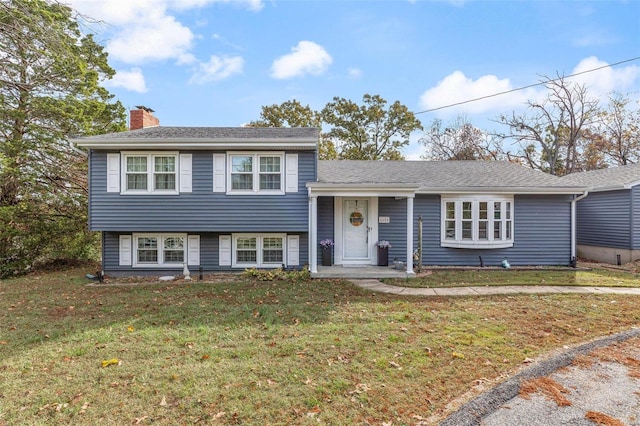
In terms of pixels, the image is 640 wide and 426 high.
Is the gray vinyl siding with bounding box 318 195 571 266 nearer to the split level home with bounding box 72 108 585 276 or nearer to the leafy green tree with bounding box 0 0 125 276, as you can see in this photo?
the split level home with bounding box 72 108 585 276

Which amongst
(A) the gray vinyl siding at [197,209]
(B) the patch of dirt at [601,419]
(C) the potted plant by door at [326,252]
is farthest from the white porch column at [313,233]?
(B) the patch of dirt at [601,419]

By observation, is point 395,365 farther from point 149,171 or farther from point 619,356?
point 149,171

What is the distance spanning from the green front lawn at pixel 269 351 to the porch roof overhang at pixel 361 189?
330 cm

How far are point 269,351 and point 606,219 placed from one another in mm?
15103

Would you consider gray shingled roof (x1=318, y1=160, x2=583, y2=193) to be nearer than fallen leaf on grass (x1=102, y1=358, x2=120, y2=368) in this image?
No

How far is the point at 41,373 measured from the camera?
3756 mm

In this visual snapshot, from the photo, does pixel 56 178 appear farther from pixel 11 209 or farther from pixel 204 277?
pixel 204 277

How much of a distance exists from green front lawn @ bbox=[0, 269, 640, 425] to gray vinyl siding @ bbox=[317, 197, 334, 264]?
3.48 meters

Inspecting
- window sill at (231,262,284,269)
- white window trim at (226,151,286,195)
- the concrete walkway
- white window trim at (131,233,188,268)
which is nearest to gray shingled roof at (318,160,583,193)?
white window trim at (226,151,286,195)

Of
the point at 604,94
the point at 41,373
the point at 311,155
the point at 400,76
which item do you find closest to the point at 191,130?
the point at 311,155

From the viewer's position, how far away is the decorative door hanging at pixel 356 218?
1102 cm

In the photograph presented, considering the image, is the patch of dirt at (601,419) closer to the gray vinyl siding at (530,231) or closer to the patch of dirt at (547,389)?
the patch of dirt at (547,389)

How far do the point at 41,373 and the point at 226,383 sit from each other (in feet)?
7.60

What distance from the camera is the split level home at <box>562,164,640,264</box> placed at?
38.8ft
